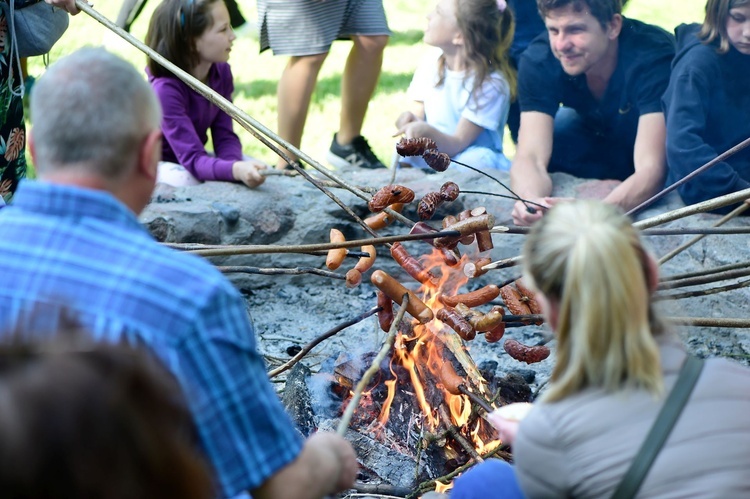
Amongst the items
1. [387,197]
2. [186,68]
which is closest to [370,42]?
[186,68]

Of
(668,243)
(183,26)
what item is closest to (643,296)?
(668,243)

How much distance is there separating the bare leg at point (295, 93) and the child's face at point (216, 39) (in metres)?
0.71

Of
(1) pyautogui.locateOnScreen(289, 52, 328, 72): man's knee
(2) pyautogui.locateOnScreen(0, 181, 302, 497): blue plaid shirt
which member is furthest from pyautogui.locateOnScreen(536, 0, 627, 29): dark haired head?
(2) pyautogui.locateOnScreen(0, 181, 302, 497): blue plaid shirt

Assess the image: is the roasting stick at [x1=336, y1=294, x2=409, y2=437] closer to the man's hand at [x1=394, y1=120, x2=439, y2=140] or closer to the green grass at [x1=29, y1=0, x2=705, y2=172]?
the man's hand at [x1=394, y1=120, x2=439, y2=140]

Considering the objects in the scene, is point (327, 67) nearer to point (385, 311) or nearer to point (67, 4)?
point (67, 4)

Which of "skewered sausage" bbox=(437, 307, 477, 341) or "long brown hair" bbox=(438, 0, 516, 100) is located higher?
"long brown hair" bbox=(438, 0, 516, 100)

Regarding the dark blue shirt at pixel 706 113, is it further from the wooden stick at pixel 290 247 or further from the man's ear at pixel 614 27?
the wooden stick at pixel 290 247

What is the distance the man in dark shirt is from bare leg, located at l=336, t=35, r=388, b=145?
1.02 m

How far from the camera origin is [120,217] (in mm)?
1706

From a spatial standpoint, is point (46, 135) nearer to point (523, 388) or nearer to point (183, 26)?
point (523, 388)

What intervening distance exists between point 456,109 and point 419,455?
2.70 m

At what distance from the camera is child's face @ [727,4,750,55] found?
168 inches

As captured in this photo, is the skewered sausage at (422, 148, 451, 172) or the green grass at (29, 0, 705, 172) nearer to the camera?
the skewered sausage at (422, 148, 451, 172)

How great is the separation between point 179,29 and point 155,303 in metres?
3.25
